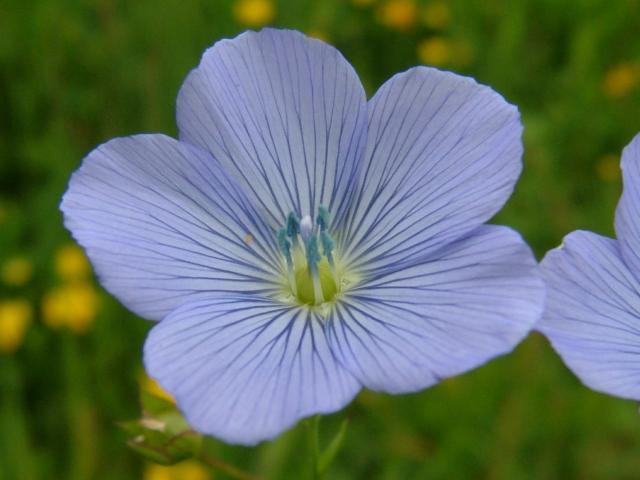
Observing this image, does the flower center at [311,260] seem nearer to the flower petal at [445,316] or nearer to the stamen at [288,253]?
the stamen at [288,253]

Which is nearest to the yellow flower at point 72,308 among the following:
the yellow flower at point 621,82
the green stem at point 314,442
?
the green stem at point 314,442

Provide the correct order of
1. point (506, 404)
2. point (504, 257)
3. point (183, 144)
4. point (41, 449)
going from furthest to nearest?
point (41, 449), point (506, 404), point (183, 144), point (504, 257)

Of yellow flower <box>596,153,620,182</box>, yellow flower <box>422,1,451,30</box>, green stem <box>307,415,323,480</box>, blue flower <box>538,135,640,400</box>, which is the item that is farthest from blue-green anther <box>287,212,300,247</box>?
yellow flower <box>422,1,451,30</box>

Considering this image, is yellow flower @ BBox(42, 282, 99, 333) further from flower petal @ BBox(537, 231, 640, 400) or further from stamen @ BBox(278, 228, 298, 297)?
flower petal @ BBox(537, 231, 640, 400)

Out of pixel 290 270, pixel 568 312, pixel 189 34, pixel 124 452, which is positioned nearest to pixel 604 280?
pixel 568 312

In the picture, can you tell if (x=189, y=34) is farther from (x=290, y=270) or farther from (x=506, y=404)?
(x=290, y=270)

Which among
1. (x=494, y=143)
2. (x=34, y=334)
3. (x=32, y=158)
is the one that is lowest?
(x=34, y=334)

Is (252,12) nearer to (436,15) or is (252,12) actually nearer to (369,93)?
(369,93)
